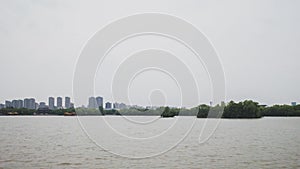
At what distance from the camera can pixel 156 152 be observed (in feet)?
85.6

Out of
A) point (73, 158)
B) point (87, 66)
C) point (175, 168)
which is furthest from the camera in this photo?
point (73, 158)

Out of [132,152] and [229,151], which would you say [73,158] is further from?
[229,151]

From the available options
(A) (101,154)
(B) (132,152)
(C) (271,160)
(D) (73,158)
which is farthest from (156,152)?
(C) (271,160)

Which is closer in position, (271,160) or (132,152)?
(271,160)

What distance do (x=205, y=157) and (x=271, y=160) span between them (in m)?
3.92

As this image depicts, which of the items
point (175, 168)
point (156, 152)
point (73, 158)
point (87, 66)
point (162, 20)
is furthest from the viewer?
point (156, 152)

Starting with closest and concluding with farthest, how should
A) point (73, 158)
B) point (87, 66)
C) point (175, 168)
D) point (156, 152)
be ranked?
point (175, 168) < point (87, 66) < point (73, 158) < point (156, 152)

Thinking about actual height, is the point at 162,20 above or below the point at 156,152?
above

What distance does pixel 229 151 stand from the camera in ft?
87.6

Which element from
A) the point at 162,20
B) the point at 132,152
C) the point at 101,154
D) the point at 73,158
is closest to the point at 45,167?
the point at 73,158

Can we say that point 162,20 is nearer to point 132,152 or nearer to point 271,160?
point 132,152

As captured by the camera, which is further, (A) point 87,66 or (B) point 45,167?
(A) point 87,66

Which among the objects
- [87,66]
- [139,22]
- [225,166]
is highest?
[139,22]

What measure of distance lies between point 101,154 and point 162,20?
9.57 metres
